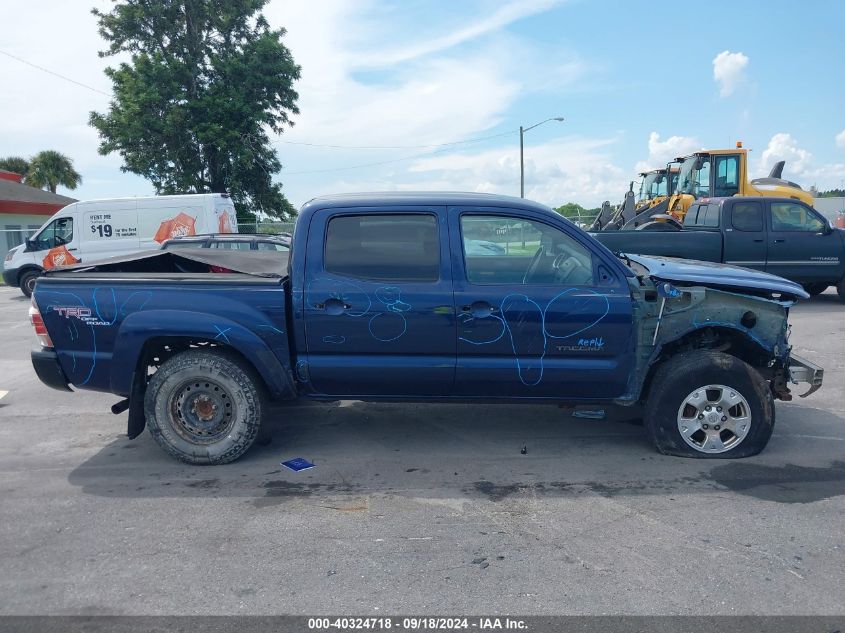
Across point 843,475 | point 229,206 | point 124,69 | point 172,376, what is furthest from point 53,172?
point 843,475

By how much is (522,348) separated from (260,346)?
183 centimetres

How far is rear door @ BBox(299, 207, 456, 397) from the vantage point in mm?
4473

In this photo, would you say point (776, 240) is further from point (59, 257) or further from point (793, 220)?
point (59, 257)

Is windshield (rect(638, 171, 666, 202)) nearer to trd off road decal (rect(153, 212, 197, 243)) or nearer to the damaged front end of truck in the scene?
trd off road decal (rect(153, 212, 197, 243))

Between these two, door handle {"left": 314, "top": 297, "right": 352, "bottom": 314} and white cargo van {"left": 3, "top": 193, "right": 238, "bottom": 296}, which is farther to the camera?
white cargo van {"left": 3, "top": 193, "right": 238, "bottom": 296}

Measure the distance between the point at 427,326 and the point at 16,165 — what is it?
2097 inches

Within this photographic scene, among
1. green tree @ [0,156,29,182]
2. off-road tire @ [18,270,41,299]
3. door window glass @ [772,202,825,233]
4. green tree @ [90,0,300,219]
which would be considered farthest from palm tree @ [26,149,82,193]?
door window glass @ [772,202,825,233]

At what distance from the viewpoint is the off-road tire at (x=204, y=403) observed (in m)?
4.61

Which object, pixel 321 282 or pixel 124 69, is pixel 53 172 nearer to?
pixel 124 69

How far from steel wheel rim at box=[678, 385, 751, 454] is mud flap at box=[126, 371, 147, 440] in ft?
12.8

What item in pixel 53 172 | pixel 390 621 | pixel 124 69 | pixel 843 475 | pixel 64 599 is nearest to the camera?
pixel 390 621

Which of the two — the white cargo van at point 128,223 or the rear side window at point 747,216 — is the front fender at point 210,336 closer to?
the rear side window at point 747,216

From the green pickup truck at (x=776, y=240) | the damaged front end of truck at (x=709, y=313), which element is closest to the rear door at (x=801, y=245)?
the green pickup truck at (x=776, y=240)

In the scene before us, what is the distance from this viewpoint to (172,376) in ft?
15.1
